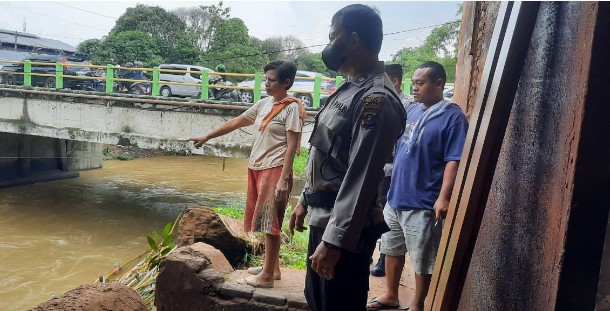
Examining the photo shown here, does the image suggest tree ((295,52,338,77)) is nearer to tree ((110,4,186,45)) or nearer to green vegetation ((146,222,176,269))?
tree ((110,4,186,45))

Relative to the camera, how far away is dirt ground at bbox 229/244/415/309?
3104 millimetres

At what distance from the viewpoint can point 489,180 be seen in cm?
143

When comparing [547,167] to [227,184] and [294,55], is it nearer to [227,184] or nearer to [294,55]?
[227,184]

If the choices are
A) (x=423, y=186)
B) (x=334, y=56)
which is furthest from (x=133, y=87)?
(x=334, y=56)

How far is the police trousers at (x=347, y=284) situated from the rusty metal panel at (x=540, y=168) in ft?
1.48

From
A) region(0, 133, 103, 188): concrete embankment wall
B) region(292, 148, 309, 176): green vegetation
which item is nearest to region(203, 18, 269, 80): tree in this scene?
region(0, 133, 103, 188): concrete embankment wall

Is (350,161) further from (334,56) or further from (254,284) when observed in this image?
(254,284)

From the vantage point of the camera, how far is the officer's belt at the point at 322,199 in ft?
6.26

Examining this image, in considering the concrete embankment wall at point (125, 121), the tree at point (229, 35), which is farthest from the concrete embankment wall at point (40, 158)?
the tree at point (229, 35)

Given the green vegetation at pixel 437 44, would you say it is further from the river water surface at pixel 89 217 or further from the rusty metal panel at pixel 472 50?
the rusty metal panel at pixel 472 50

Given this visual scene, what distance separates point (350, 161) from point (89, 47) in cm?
2644

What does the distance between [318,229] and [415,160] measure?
87cm

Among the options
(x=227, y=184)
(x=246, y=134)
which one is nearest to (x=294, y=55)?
(x=227, y=184)

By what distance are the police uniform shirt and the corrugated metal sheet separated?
27.5m
